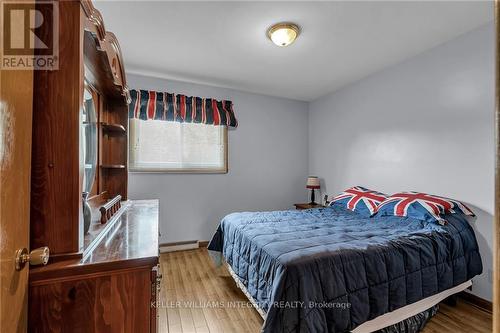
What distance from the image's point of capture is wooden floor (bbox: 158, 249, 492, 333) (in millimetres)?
1795

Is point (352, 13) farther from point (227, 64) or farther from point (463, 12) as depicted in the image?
point (227, 64)

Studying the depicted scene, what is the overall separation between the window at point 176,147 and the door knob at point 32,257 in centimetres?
263

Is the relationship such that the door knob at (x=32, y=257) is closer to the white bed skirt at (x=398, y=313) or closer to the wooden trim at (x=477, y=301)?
the white bed skirt at (x=398, y=313)

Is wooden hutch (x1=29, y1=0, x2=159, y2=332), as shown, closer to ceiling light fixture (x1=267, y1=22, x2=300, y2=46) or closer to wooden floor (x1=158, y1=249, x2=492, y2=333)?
wooden floor (x1=158, y1=249, x2=492, y2=333)

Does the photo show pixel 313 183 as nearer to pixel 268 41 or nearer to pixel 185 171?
pixel 185 171

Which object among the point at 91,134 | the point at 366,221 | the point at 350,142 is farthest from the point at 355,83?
the point at 91,134

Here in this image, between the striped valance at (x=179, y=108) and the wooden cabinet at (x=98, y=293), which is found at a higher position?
the striped valance at (x=179, y=108)

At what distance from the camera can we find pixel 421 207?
2236 millimetres

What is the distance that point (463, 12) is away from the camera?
1943mm

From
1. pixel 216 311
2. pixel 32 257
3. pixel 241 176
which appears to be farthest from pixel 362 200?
pixel 32 257

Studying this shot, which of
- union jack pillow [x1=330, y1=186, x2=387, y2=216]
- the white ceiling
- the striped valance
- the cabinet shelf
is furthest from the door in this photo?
union jack pillow [x1=330, y1=186, x2=387, y2=216]

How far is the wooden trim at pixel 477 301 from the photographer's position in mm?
2029

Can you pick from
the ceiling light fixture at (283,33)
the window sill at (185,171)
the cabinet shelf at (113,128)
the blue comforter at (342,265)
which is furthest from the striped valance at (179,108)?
the blue comforter at (342,265)

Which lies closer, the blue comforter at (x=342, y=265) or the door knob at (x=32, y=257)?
the door knob at (x=32, y=257)
